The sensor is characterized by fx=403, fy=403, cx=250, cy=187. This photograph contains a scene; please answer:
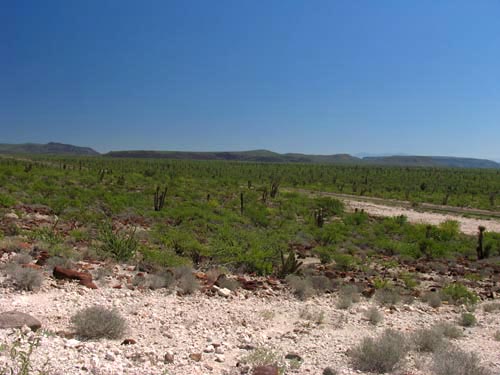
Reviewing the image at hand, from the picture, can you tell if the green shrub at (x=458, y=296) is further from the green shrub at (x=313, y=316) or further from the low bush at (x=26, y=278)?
the low bush at (x=26, y=278)

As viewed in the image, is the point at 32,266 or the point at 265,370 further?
the point at 32,266

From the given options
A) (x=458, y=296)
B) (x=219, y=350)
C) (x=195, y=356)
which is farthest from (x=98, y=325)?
(x=458, y=296)

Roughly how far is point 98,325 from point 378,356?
3.63 meters

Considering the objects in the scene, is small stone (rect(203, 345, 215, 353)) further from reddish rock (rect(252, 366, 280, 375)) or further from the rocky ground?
reddish rock (rect(252, 366, 280, 375))

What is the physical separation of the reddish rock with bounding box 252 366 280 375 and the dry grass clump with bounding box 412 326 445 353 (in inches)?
95.9

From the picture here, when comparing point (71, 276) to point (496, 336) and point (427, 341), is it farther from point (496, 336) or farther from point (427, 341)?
point (496, 336)

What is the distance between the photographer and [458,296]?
348 inches

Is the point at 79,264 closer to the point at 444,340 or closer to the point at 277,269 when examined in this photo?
the point at 277,269

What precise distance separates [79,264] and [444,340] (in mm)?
6964

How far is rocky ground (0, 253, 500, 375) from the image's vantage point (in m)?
4.76

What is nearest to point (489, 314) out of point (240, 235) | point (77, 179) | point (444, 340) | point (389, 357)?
point (444, 340)

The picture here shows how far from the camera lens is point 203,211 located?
17.4m

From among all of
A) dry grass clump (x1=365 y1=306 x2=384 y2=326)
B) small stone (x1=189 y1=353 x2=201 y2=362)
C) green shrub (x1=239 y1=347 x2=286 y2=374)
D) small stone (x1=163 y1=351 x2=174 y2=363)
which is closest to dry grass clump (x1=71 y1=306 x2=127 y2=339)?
small stone (x1=163 y1=351 x2=174 y2=363)

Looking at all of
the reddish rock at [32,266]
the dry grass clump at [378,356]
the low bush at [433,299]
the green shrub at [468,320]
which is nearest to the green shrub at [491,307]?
the low bush at [433,299]
